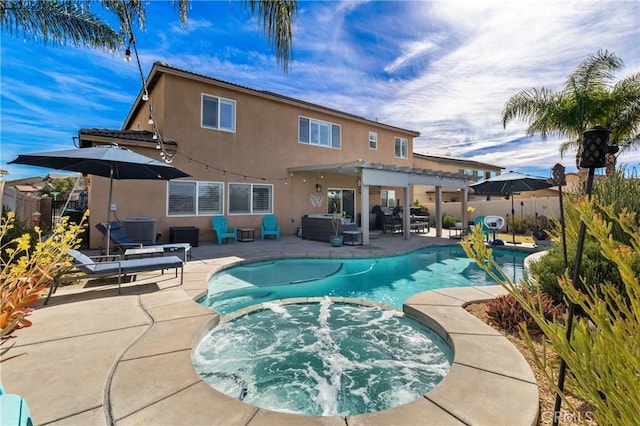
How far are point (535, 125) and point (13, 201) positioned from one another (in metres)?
17.7

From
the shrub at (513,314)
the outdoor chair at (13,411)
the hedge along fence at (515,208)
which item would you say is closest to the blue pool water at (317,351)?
the shrub at (513,314)

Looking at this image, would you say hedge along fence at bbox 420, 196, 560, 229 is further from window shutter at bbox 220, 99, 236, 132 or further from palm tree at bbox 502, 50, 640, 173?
window shutter at bbox 220, 99, 236, 132

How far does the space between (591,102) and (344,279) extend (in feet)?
38.2

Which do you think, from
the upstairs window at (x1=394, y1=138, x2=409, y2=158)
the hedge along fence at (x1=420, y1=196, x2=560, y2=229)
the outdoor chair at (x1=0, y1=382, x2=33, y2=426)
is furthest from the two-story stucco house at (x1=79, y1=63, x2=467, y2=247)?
the outdoor chair at (x1=0, y1=382, x2=33, y2=426)

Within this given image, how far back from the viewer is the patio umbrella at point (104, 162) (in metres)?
5.25

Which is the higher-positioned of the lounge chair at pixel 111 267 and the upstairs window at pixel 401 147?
the upstairs window at pixel 401 147

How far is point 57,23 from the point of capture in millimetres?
7121

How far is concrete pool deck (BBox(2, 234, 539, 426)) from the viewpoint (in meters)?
2.08

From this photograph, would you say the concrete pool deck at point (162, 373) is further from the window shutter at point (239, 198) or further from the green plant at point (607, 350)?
the window shutter at point (239, 198)

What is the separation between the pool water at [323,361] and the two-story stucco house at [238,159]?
22.4 feet

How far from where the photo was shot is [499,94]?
1261 cm

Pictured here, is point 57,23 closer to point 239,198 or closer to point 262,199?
point 239,198

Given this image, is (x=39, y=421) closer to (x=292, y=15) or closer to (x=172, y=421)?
(x=172, y=421)

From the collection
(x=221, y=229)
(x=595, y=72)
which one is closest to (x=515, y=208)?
(x=595, y=72)
